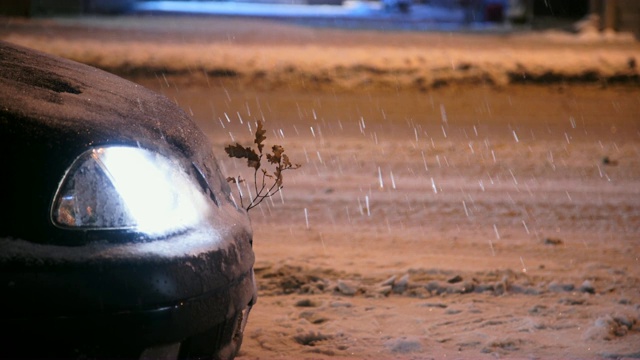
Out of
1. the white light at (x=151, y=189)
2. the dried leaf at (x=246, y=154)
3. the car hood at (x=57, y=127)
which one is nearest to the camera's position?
the car hood at (x=57, y=127)

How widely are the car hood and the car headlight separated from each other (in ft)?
0.12

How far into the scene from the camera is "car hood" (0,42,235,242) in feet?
8.24

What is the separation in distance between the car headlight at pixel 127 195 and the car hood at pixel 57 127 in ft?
0.12

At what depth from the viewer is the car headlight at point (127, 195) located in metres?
2.58

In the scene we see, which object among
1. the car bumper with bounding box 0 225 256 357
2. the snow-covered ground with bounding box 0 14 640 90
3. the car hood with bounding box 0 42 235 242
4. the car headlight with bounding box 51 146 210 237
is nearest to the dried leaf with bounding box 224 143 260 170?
the car hood with bounding box 0 42 235 242

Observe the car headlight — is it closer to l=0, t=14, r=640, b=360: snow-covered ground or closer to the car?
the car

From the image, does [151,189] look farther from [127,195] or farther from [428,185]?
[428,185]

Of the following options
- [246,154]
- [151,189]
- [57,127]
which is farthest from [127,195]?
[246,154]

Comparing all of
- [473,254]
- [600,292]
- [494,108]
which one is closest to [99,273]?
[600,292]

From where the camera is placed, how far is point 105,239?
2553 mm

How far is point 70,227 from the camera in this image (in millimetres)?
2533

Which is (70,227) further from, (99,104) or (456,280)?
(456,280)

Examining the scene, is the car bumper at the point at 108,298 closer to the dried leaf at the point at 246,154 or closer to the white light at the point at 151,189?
the white light at the point at 151,189

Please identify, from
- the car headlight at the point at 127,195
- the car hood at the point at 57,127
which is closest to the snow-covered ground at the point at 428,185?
the car hood at the point at 57,127
